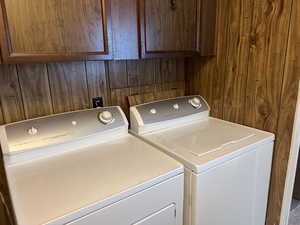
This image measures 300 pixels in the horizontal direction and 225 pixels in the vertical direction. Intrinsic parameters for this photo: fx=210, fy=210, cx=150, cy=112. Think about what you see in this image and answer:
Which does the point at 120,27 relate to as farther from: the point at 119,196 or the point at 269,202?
the point at 269,202

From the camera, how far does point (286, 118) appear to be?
50.6 inches

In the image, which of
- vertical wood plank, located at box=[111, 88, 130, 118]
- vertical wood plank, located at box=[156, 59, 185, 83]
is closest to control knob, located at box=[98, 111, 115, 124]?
vertical wood plank, located at box=[111, 88, 130, 118]

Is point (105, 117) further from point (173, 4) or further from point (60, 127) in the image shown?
point (173, 4)

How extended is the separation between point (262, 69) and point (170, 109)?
66 centimetres

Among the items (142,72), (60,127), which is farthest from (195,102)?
(60,127)

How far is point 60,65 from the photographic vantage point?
4.39 ft

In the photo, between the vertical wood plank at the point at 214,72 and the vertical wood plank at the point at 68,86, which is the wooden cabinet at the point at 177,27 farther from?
the vertical wood plank at the point at 68,86

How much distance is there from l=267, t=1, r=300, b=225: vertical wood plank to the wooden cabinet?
20.5 inches

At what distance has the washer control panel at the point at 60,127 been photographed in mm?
1102

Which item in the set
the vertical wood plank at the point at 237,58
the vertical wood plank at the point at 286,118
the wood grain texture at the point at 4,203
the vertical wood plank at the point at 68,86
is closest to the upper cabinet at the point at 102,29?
the vertical wood plank at the point at 237,58

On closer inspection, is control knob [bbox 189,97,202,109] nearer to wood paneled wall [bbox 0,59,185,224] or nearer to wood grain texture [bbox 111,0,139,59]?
wood paneled wall [bbox 0,59,185,224]

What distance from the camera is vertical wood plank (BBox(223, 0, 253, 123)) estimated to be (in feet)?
4.56

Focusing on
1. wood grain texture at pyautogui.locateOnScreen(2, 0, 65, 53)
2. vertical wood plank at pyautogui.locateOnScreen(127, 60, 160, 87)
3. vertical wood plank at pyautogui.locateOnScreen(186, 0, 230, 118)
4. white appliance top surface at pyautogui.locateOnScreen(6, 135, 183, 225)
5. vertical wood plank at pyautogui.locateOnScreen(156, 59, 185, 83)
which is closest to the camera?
white appliance top surface at pyautogui.locateOnScreen(6, 135, 183, 225)

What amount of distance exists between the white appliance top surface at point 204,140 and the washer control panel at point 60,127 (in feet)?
0.84
